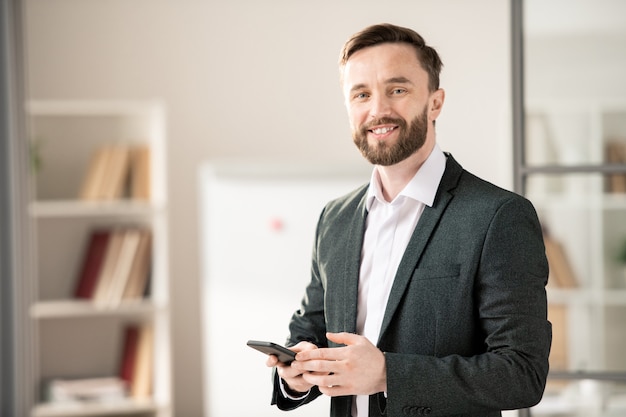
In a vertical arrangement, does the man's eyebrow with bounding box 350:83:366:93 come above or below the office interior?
below

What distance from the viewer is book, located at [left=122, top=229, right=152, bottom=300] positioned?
165 inches

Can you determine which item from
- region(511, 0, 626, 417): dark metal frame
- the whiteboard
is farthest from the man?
the whiteboard

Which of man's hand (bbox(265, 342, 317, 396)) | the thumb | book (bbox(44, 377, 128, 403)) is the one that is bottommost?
book (bbox(44, 377, 128, 403))

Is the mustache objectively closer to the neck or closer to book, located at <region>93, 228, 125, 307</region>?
the neck

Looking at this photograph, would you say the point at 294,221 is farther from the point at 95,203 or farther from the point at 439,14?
the point at 439,14

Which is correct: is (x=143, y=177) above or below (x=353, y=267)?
above

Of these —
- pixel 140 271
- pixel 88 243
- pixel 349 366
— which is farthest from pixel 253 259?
pixel 349 366

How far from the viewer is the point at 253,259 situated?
3.84 meters

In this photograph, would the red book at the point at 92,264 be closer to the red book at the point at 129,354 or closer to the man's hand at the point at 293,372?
the red book at the point at 129,354

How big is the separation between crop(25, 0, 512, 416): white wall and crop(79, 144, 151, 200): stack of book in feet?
1.54

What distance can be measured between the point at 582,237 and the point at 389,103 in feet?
4.69

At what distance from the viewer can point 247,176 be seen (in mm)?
3836

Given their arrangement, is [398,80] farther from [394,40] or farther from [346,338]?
[346,338]

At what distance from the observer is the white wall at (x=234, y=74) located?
471 cm
